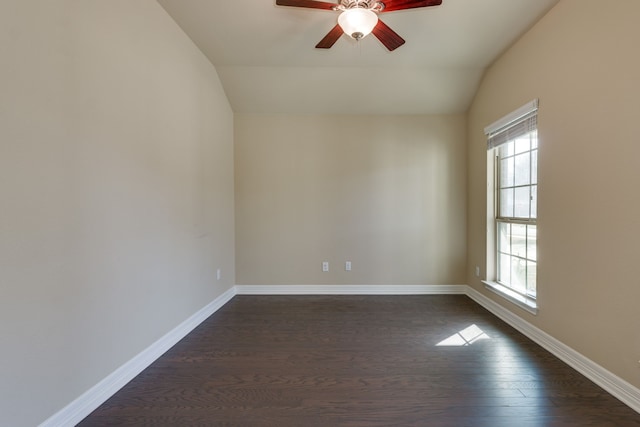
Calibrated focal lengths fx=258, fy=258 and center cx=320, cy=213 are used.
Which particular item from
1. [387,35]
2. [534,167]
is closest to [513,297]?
[534,167]

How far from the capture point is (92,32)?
1535mm

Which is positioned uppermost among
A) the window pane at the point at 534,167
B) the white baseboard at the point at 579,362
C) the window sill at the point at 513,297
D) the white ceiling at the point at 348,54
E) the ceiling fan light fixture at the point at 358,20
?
the white ceiling at the point at 348,54

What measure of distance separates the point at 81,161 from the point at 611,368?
350 cm

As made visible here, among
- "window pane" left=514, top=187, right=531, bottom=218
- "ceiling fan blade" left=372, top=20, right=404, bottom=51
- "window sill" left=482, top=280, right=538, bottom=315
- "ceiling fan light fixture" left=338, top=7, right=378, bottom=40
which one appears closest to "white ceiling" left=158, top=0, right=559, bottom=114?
"ceiling fan blade" left=372, top=20, right=404, bottom=51

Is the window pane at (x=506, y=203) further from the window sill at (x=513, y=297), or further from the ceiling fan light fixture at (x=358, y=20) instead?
the ceiling fan light fixture at (x=358, y=20)

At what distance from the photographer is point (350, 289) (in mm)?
3621

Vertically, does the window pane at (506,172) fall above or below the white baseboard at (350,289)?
above

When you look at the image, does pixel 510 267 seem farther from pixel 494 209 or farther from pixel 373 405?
pixel 373 405

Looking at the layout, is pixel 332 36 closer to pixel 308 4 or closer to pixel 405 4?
pixel 308 4

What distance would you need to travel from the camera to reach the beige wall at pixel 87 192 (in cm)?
117

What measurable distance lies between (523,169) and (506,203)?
1.48ft

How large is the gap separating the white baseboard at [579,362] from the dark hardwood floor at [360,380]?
0.15ft

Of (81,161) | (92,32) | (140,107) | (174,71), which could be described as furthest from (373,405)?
(174,71)

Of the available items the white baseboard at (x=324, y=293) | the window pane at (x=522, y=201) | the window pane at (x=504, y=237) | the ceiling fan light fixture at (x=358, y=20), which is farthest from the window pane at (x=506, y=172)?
the ceiling fan light fixture at (x=358, y=20)
